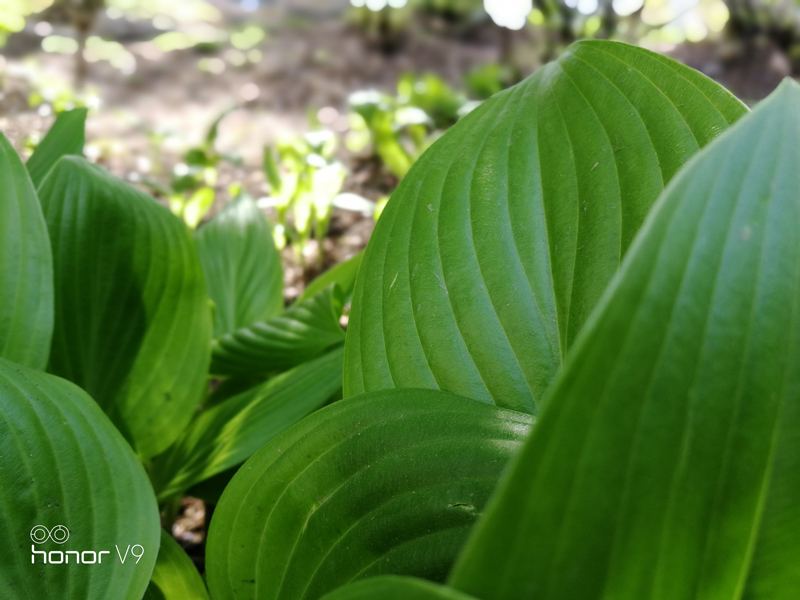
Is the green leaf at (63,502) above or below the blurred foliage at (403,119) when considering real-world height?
below

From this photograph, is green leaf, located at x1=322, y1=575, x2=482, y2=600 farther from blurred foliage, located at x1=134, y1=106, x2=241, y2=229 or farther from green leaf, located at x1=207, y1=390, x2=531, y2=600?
blurred foliage, located at x1=134, y1=106, x2=241, y2=229

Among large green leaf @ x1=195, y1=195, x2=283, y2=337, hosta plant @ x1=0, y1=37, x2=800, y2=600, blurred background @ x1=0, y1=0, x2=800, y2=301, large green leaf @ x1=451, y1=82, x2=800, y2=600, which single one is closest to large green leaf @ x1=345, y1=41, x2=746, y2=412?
hosta plant @ x1=0, y1=37, x2=800, y2=600

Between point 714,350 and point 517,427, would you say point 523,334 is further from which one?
point 714,350

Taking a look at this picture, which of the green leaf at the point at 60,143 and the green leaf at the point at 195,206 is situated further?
the green leaf at the point at 195,206

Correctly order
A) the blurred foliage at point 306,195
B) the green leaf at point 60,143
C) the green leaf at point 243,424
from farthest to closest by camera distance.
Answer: the blurred foliage at point 306,195 < the green leaf at point 60,143 < the green leaf at point 243,424

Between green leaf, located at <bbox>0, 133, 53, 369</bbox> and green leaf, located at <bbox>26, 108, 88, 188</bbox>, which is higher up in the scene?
green leaf, located at <bbox>26, 108, 88, 188</bbox>

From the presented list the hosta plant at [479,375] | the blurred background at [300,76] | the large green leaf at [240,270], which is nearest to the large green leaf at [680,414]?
the hosta plant at [479,375]

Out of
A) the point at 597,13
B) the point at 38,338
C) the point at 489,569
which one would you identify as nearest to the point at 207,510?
the point at 38,338

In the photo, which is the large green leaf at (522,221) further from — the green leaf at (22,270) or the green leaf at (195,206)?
the green leaf at (195,206)

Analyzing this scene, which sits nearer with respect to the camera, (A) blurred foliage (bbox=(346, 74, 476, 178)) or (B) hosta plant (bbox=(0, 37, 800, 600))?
(B) hosta plant (bbox=(0, 37, 800, 600))
